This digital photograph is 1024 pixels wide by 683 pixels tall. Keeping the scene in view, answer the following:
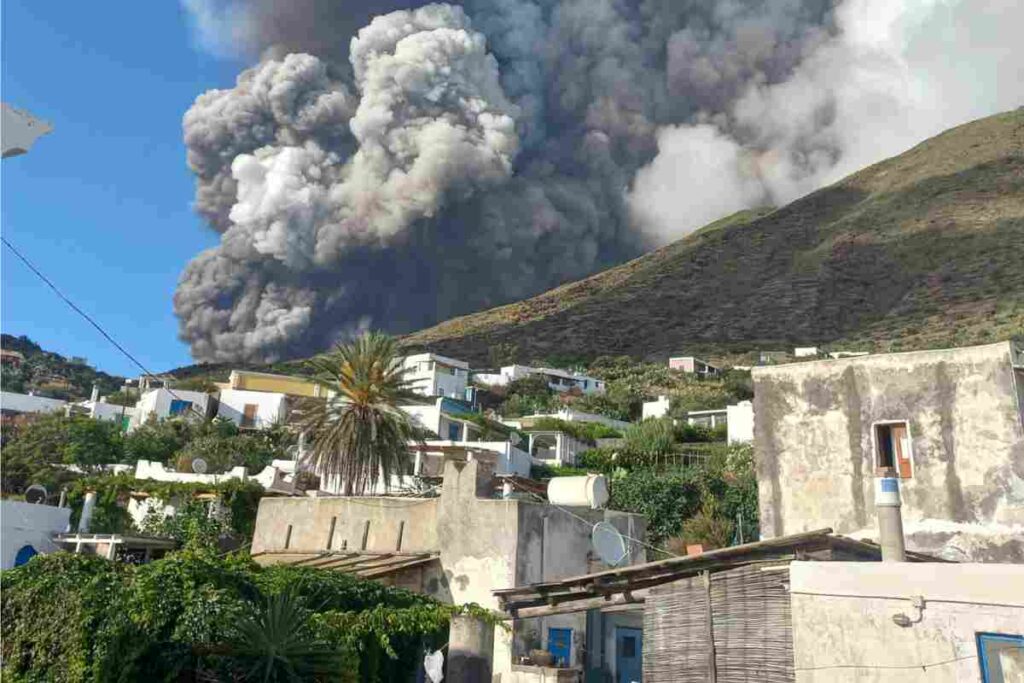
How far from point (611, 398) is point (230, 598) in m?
57.6

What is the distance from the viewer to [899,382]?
15633 mm

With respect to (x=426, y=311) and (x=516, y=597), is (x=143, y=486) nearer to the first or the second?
(x=516, y=597)

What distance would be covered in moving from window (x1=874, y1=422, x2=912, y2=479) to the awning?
960cm

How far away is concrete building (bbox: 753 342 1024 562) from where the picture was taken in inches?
564

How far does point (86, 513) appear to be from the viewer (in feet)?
90.4

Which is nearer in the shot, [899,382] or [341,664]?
[341,664]

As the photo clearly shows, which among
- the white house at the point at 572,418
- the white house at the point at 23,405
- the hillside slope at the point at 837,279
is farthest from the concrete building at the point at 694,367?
the white house at the point at 23,405

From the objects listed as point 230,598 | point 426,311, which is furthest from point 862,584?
point 426,311

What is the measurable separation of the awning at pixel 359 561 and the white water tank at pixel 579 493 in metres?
3.30

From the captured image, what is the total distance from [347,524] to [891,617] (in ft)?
48.6

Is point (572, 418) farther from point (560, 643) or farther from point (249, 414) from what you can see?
point (560, 643)

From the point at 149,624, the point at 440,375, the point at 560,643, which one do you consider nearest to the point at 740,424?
the point at 440,375

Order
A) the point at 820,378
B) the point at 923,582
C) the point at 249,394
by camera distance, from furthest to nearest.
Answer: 1. the point at 249,394
2. the point at 820,378
3. the point at 923,582

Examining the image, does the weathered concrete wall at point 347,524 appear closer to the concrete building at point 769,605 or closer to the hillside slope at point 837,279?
the concrete building at point 769,605
